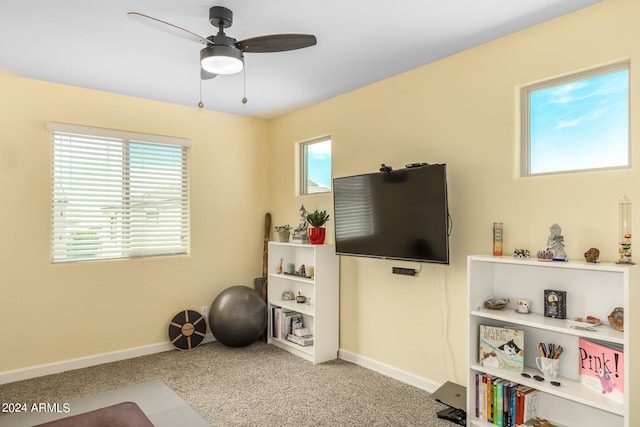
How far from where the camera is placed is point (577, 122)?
8.27 feet

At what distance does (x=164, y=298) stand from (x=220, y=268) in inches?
26.9

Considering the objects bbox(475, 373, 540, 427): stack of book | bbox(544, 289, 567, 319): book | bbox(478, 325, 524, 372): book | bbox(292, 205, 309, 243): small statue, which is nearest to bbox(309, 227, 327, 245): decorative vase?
bbox(292, 205, 309, 243): small statue

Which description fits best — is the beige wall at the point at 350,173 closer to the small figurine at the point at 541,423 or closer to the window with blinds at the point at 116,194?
the window with blinds at the point at 116,194

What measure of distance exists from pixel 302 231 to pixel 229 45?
2206mm

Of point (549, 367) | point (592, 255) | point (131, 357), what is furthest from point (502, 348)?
point (131, 357)

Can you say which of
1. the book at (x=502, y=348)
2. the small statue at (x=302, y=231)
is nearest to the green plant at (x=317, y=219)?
the small statue at (x=302, y=231)

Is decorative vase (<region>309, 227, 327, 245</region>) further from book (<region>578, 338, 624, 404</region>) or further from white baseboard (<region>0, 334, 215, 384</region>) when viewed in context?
book (<region>578, 338, 624, 404</region>)

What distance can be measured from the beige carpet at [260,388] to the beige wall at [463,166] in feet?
1.18

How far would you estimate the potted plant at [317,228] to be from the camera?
13.3 ft

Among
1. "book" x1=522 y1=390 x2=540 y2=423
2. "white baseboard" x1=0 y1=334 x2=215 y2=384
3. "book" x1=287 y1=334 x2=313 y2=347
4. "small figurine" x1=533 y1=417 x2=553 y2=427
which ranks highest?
"book" x1=522 y1=390 x2=540 y2=423

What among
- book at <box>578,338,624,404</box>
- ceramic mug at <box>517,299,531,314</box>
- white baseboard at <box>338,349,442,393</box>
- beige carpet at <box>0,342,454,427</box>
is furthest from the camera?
white baseboard at <box>338,349,442,393</box>

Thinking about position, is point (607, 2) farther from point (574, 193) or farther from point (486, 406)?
point (486, 406)

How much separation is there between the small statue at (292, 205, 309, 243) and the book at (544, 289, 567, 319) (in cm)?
227

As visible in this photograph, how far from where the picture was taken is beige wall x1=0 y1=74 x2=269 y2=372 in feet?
11.6
